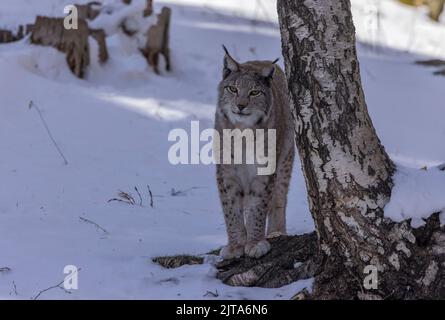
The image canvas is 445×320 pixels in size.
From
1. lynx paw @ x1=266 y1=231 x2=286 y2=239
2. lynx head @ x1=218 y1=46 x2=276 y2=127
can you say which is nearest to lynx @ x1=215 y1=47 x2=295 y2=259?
lynx head @ x1=218 y1=46 x2=276 y2=127

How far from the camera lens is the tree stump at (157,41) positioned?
358 inches

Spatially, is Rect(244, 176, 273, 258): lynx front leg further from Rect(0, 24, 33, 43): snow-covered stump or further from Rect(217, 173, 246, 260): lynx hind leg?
Rect(0, 24, 33, 43): snow-covered stump

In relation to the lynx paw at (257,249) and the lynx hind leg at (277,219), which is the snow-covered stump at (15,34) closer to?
the lynx hind leg at (277,219)

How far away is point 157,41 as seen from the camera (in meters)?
9.09

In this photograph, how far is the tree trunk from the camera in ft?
12.4

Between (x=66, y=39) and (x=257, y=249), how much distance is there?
441 centimetres

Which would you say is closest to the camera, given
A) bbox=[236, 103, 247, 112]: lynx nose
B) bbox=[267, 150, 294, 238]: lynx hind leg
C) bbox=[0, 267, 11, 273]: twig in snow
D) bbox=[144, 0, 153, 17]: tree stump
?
bbox=[0, 267, 11, 273]: twig in snow

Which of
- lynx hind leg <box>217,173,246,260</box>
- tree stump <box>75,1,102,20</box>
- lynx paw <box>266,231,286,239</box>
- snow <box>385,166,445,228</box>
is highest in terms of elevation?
tree stump <box>75,1,102,20</box>

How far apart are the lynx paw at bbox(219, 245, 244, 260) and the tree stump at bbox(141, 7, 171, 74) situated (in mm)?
4726

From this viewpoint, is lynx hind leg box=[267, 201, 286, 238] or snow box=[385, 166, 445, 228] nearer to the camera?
snow box=[385, 166, 445, 228]

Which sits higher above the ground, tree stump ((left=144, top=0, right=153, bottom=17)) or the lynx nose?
tree stump ((left=144, top=0, right=153, bottom=17))

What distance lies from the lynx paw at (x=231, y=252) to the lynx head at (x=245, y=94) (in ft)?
2.18

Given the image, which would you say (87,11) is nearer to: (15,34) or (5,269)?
(15,34)

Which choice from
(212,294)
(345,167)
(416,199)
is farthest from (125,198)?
(416,199)
